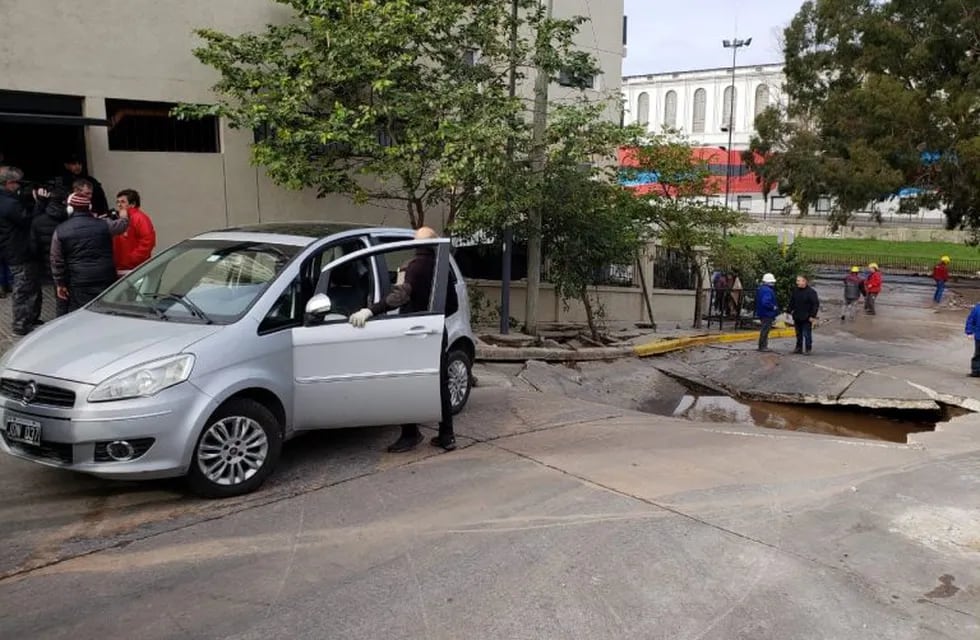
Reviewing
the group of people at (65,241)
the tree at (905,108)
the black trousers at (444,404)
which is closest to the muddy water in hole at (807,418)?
the black trousers at (444,404)

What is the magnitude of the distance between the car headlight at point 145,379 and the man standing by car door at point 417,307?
1296 millimetres

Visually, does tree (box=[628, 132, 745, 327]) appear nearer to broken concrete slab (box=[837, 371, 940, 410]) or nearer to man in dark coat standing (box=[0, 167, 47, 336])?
broken concrete slab (box=[837, 371, 940, 410])

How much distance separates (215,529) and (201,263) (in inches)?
84.4

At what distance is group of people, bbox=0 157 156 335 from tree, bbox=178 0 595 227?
2836 millimetres

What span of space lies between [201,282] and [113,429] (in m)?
1.46

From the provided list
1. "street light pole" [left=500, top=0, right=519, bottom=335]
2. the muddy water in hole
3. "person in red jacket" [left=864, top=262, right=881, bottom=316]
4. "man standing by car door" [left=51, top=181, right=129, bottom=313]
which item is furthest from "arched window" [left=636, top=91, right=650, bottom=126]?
"man standing by car door" [left=51, top=181, right=129, bottom=313]

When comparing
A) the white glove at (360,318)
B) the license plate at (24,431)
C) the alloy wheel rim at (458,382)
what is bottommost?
the alloy wheel rim at (458,382)

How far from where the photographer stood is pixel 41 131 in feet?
38.7

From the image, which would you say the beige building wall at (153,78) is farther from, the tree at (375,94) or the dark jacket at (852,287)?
the dark jacket at (852,287)

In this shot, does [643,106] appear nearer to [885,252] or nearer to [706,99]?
[706,99]

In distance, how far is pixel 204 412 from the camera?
5.20m

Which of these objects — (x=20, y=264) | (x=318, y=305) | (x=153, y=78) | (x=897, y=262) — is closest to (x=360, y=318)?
(x=318, y=305)

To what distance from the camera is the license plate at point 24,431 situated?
5027 millimetres

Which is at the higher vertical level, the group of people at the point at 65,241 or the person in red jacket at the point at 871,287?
the group of people at the point at 65,241
